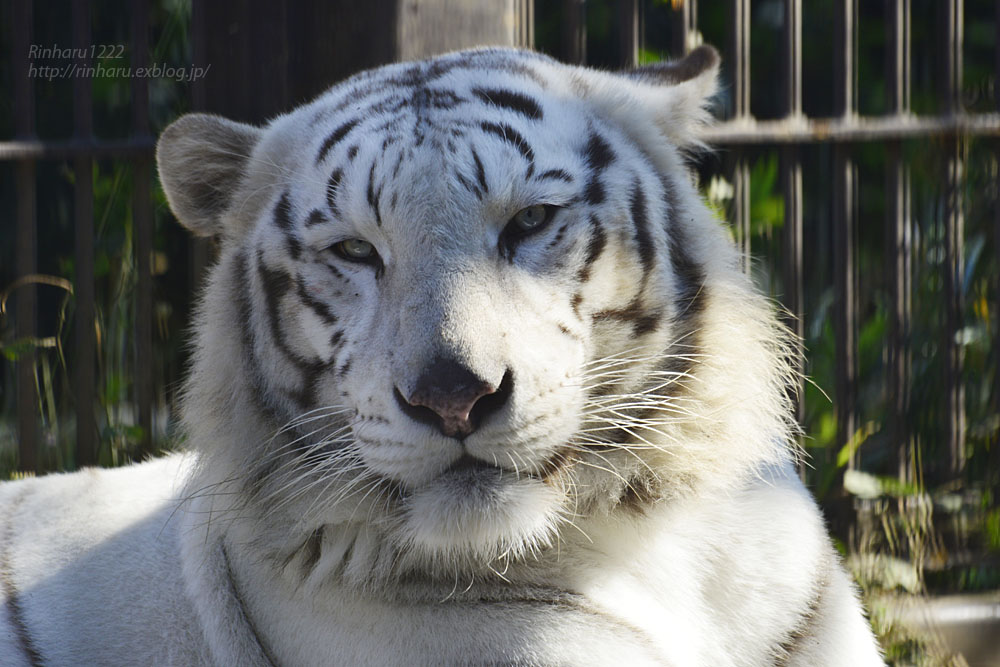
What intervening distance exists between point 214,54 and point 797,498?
65.6 inches

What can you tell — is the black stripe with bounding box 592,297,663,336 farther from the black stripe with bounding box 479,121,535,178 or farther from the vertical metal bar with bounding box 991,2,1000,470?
the vertical metal bar with bounding box 991,2,1000,470

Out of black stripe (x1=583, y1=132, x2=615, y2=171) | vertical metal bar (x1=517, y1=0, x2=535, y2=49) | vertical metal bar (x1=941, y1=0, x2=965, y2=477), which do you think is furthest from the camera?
vertical metal bar (x1=941, y1=0, x2=965, y2=477)

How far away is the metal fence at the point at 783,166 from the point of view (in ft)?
8.61

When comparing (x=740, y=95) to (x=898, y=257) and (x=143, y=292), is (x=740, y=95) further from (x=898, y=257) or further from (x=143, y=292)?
(x=143, y=292)

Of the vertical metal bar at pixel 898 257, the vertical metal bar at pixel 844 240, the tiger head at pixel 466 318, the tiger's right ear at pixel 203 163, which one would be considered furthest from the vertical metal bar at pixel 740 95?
the tiger's right ear at pixel 203 163

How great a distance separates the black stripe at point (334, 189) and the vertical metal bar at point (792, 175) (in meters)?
1.53

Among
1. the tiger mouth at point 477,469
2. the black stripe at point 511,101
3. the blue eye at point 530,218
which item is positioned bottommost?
the tiger mouth at point 477,469

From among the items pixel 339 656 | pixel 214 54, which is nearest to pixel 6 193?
pixel 214 54

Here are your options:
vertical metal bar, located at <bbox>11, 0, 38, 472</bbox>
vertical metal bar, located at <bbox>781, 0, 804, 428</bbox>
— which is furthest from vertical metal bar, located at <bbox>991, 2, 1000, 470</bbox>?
vertical metal bar, located at <bbox>11, 0, 38, 472</bbox>

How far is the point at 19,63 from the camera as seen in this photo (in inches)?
103

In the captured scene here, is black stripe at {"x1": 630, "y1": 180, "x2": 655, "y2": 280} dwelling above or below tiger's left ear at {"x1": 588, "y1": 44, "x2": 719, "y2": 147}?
below

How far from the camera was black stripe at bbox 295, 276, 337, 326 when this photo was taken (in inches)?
60.0

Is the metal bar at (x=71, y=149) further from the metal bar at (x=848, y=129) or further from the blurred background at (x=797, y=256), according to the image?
the metal bar at (x=848, y=129)

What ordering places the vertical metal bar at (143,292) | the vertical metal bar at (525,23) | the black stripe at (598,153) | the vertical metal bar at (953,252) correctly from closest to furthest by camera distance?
the black stripe at (598,153), the vertical metal bar at (525,23), the vertical metal bar at (143,292), the vertical metal bar at (953,252)
